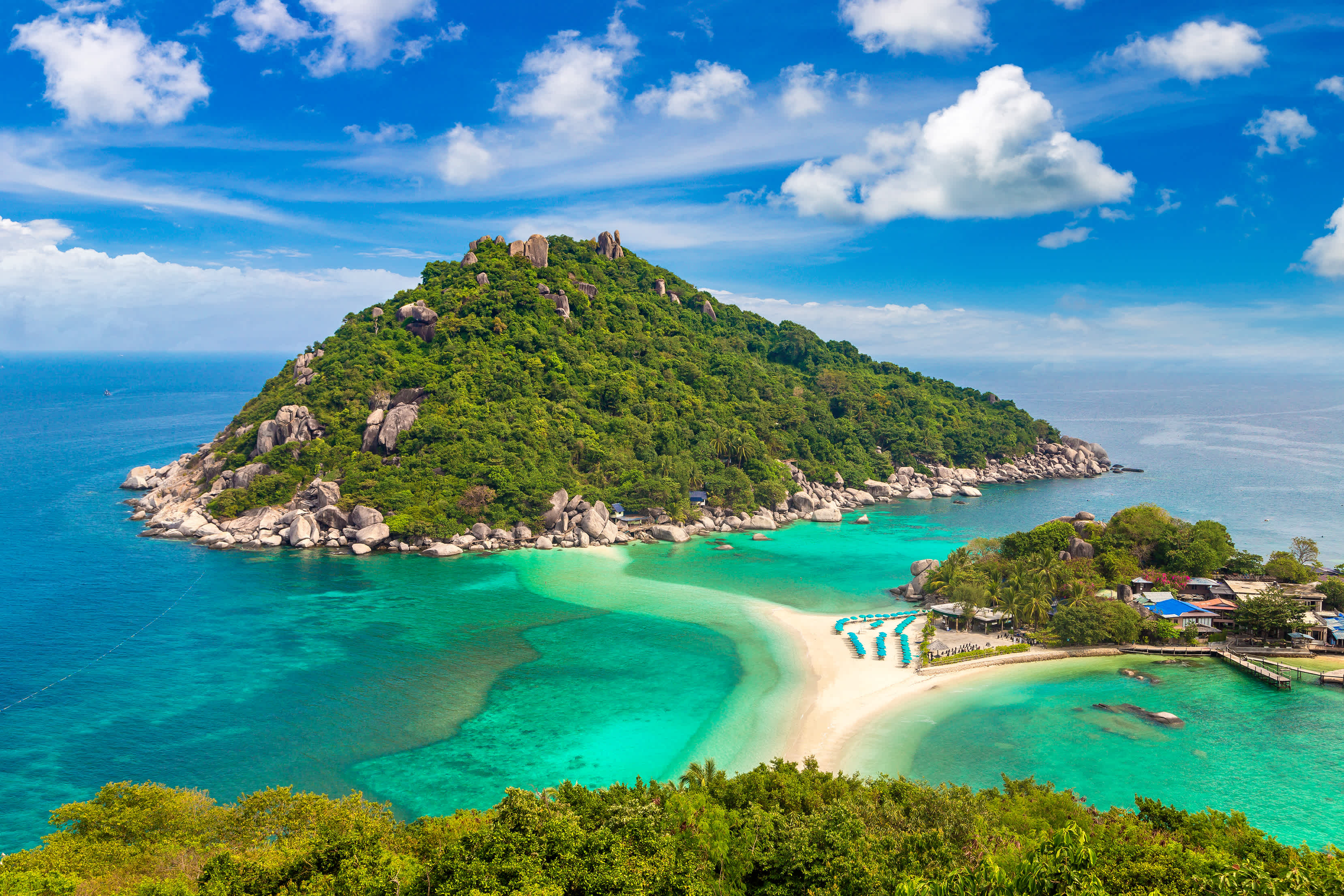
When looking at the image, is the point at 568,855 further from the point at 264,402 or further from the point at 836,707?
the point at 264,402

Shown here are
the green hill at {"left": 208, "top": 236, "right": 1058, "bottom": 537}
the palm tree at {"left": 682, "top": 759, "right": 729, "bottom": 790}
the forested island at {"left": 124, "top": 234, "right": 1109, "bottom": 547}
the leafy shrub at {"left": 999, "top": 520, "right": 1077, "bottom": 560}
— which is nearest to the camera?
the palm tree at {"left": 682, "top": 759, "right": 729, "bottom": 790}

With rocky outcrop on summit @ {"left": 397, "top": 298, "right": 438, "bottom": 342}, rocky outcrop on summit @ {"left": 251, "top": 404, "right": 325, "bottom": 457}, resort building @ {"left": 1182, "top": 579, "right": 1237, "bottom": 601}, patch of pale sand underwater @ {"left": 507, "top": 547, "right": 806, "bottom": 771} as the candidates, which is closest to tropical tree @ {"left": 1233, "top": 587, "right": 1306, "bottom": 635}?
resort building @ {"left": 1182, "top": 579, "right": 1237, "bottom": 601}

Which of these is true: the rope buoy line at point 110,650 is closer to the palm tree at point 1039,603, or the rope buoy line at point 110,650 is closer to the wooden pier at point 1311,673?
the palm tree at point 1039,603

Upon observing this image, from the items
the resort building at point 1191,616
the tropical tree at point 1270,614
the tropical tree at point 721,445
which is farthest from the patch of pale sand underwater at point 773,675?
the tropical tree at point 721,445

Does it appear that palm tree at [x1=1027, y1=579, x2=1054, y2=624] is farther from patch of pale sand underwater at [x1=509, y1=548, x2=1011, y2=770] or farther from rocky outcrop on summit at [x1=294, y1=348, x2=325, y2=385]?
rocky outcrop on summit at [x1=294, y1=348, x2=325, y2=385]

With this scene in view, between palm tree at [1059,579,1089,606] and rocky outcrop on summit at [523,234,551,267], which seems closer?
palm tree at [1059,579,1089,606]

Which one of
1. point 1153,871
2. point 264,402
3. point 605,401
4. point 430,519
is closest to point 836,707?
point 1153,871
